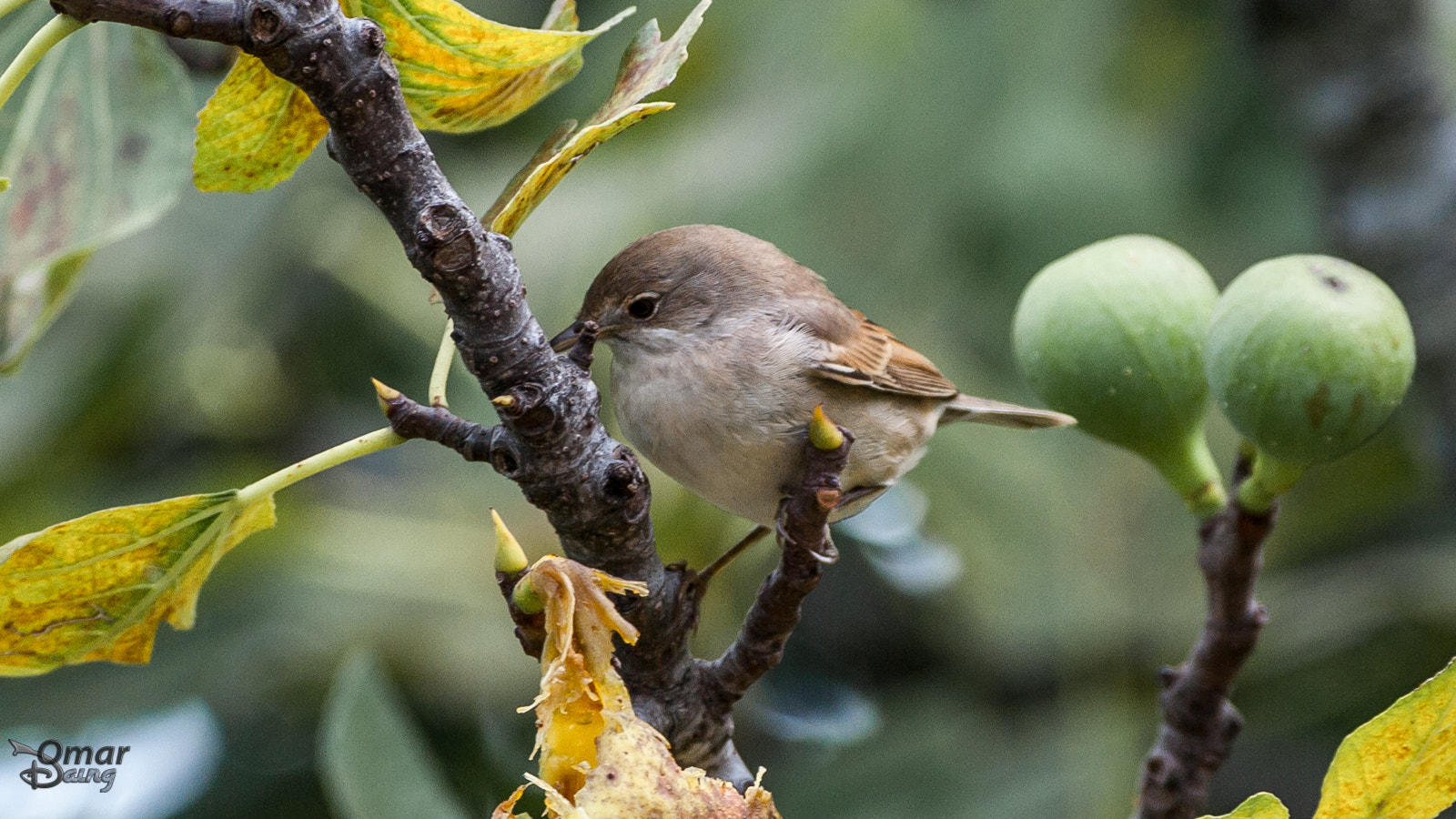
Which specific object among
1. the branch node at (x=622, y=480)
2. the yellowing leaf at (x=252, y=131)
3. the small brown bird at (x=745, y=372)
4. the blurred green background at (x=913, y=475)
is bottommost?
the blurred green background at (x=913, y=475)

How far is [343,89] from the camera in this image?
4.42ft

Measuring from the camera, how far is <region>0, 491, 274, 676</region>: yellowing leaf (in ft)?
4.83

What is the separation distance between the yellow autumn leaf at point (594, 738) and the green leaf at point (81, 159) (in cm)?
105

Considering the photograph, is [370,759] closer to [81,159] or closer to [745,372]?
[745,372]

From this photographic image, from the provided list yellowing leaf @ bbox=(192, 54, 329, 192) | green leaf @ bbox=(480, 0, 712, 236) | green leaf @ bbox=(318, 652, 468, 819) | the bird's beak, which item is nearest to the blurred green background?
green leaf @ bbox=(318, 652, 468, 819)

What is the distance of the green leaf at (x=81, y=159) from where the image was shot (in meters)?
2.01

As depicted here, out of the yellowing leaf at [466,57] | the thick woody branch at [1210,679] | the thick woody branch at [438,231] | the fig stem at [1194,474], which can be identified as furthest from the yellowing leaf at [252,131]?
the thick woody branch at [1210,679]

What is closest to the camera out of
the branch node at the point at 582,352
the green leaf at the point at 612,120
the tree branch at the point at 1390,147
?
the green leaf at the point at 612,120

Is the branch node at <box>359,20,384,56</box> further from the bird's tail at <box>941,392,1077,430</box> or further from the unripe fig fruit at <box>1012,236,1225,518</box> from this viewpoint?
the bird's tail at <box>941,392,1077,430</box>

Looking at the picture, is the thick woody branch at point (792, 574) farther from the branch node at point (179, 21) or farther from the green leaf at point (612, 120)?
the branch node at point (179, 21)

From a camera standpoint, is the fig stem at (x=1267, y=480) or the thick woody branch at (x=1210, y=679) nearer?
the fig stem at (x=1267, y=480)

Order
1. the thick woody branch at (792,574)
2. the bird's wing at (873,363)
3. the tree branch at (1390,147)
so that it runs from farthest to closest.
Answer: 1. the tree branch at (1390,147)
2. the bird's wing at (873,363)
3. the thick woody branch at (792,574)

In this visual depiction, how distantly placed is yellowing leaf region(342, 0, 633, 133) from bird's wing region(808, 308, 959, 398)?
106 cm

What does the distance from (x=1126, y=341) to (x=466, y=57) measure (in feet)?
3.32
